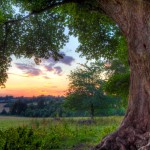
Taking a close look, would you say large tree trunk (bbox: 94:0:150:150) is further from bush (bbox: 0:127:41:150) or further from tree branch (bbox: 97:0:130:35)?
bush (bbox: 0:127:41:150)

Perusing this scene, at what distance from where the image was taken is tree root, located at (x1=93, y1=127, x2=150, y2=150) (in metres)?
10.5

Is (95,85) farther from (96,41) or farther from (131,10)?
(131,10)

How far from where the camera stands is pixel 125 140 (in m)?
10.9

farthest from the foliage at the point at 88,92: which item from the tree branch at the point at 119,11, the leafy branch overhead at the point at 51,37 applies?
the tree branch at the point at 119,11

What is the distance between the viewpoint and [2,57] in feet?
66.2

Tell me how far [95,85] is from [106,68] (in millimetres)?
4288

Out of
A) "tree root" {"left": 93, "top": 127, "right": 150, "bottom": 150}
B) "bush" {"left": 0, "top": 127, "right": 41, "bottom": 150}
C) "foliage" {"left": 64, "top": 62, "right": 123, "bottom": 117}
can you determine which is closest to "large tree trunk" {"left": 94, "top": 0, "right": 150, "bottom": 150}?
"tree root" {"left": 93, "top": 127, "right": 150, "bottom": 150}

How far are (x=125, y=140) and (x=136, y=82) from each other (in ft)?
6.76

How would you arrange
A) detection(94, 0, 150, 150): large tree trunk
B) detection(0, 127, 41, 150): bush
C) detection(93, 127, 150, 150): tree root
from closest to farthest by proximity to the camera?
1. detection(93, 127, 150, 150): tree root
2. detection(94, 0, 150, 150): large tree trunk
3. detection(0, 127, 41, 150): bush

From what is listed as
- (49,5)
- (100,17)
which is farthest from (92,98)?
(49,5)

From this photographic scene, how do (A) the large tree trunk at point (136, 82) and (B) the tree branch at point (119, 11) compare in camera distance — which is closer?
(A) the large tree trunk at point (136, 82)

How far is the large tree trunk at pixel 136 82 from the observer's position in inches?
421

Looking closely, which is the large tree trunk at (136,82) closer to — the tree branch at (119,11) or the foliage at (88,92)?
the tree branch at (119,11)

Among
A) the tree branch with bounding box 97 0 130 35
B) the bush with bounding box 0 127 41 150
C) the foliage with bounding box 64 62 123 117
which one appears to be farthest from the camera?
the foliage with bounding box 64 62 123 117
